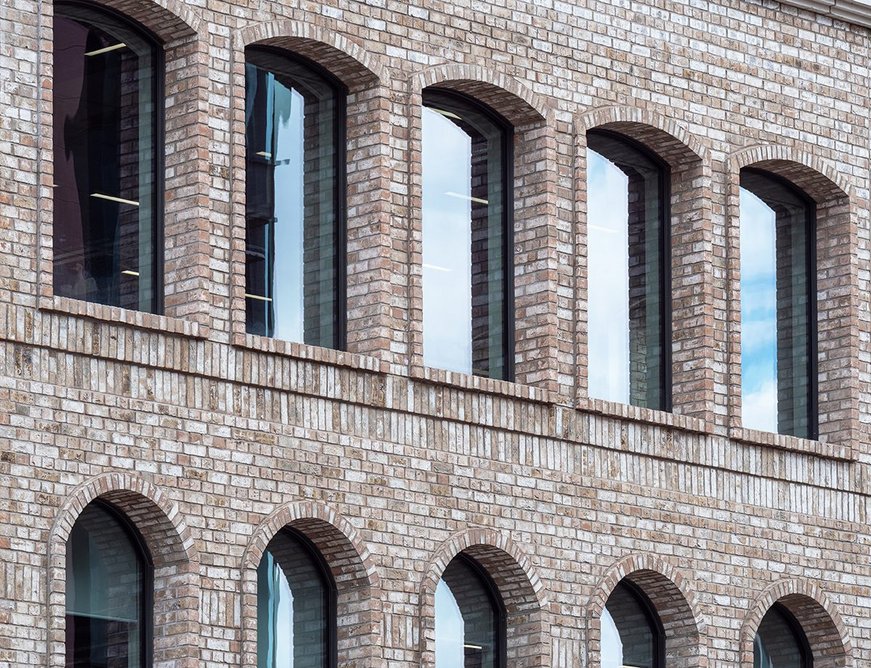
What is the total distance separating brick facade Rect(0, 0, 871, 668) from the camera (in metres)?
24.1

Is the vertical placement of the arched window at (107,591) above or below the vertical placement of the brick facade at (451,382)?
below

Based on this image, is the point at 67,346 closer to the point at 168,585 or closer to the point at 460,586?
the point at 168,585

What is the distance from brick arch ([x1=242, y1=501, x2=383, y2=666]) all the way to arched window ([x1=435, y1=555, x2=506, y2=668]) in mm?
1319

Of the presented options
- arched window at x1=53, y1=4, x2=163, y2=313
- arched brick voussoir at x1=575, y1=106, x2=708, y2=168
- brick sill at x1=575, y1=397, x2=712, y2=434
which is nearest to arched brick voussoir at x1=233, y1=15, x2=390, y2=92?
arched window at x1=53, y1=4, x2=163, y2=313

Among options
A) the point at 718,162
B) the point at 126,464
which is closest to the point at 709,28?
the point at 718,162

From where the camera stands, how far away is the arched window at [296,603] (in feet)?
84.4

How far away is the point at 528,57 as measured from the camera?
28.0 metres

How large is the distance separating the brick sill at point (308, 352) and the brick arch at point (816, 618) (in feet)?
17.2

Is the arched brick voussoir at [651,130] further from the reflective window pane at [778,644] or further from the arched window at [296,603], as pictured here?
the arched window at [296,603]

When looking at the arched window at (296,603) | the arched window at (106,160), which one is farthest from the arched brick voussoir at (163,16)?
the arched window at (296,603)

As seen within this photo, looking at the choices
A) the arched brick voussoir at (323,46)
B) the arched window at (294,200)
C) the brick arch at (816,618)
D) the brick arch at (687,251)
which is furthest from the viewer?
the brick arch at (816,618)

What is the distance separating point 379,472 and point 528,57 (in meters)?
4.54

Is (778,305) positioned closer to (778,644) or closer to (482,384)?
(778,644)

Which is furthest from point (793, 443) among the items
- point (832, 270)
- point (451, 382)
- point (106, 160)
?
point (106, 160)
